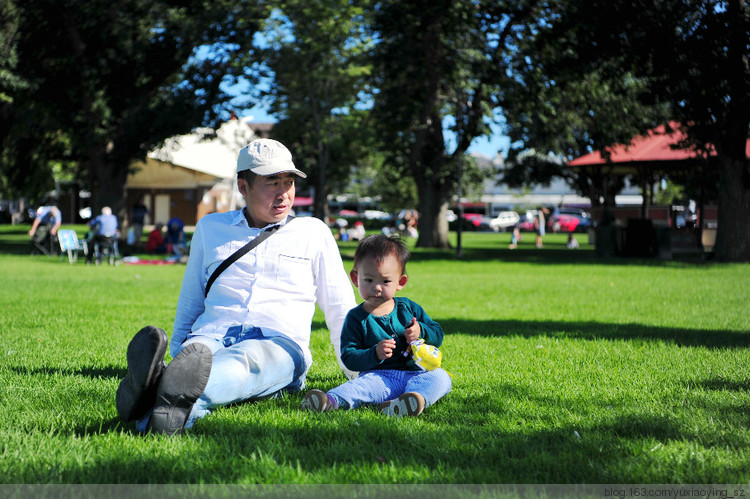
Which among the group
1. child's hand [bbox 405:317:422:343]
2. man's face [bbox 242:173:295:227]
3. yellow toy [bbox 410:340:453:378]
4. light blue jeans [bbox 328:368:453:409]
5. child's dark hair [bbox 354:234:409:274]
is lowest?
light blue jeans [bbox 328:368:453:409]

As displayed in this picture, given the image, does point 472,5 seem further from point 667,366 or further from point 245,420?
point 245,420

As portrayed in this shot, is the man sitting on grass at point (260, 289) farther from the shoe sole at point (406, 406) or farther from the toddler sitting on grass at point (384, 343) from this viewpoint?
the shoe sole at point (406, 406)

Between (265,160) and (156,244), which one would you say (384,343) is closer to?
(265,160)

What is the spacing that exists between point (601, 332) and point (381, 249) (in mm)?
4517

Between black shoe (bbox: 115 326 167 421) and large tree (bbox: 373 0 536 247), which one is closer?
black shoe (bbox: 115 326 167 421)

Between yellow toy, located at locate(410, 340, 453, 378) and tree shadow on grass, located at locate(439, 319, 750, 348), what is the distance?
12.2 feet

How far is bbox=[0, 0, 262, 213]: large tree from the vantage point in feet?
85.1

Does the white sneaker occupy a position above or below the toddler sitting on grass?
below

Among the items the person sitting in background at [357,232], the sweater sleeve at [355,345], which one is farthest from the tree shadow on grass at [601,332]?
the person sitting in background at [357,232]

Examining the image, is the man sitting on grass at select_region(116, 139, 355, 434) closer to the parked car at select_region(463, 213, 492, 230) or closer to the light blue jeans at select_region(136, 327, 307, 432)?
the light blue jeans at select_region(136, 327, 307, 432)

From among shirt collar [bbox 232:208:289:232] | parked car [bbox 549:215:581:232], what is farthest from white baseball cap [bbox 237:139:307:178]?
parked car [bbox 549:215:581:232]

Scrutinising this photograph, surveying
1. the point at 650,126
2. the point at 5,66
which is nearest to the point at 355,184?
the point at 650,126

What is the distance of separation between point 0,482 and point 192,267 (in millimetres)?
1785

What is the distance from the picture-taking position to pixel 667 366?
5.91m
